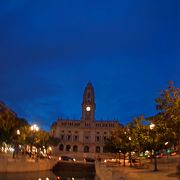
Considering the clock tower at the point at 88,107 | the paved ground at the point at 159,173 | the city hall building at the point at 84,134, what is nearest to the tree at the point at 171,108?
the paved ground at the point at 159,173

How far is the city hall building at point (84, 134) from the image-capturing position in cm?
15350

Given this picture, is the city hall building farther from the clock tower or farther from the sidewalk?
the sidewalk

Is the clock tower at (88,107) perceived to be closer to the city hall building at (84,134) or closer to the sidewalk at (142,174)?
the city hall building at (84,134)

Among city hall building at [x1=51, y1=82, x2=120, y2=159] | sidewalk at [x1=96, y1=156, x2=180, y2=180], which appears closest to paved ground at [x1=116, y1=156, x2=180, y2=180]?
sidewalk at [x1=96, y1=156, x2=180, y2=180]

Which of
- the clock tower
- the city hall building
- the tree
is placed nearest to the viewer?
the tree

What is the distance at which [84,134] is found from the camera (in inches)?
6275

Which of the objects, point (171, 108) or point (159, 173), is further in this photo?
point (159, 173)

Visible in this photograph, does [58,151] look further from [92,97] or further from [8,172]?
[8,172]

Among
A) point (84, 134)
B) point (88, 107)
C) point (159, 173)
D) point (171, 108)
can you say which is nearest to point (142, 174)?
point (159, 173)

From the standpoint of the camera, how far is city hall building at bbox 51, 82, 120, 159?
153500 millimetres

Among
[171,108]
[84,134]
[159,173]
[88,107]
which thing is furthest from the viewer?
[88,107]

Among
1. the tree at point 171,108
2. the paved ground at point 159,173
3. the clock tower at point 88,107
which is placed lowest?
the paved ground at point 159,173

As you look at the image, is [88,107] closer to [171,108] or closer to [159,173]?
[159,173]

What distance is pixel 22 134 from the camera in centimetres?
6188
